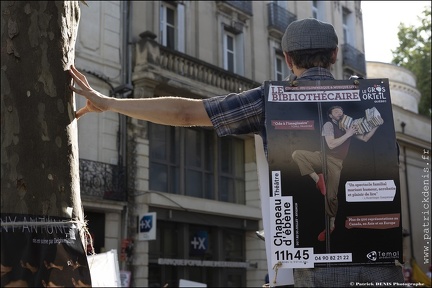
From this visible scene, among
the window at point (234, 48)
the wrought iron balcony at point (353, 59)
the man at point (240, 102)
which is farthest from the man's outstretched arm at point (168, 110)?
the wrought iron balcony at point (353, 59)

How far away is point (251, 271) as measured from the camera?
63.9 feet

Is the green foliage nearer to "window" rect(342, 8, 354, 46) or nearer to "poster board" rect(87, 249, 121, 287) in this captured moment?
"window" rect(342, 8, 354, 46)

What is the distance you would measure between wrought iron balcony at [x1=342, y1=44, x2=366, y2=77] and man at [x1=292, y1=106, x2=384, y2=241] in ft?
75.9

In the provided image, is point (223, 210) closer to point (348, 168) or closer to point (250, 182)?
point (250, 182)

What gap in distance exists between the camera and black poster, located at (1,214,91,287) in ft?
7.82

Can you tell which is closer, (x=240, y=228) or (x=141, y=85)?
(x=141, y=85)

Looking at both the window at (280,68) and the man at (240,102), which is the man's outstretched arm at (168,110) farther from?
the window at (280,68)

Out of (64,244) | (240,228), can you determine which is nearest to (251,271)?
(240,228)

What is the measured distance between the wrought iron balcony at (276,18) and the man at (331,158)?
19650mm

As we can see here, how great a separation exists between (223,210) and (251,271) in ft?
7.96

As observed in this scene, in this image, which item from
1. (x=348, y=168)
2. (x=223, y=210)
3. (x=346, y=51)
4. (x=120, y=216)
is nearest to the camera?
(x=348, y=168)

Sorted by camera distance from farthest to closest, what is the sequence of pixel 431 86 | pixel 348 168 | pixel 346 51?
1. pixel 431 86
2. pixel 346 51
3. pixel 348 168

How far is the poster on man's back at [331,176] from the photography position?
2.41 metres

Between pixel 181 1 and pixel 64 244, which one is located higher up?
pixel 181 1
